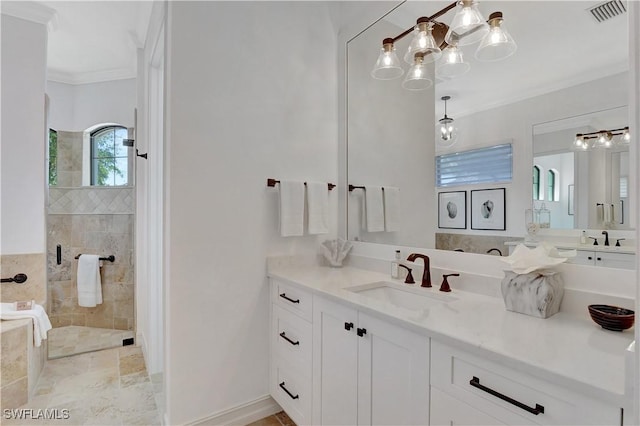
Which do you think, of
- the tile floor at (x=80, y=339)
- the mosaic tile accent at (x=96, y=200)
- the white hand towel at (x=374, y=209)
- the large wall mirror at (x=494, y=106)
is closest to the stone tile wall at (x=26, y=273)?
the tile floor at (x=80, y=339)

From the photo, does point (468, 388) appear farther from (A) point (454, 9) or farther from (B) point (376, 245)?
(A) point (454, 9)

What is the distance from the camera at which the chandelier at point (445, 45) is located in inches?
58.2

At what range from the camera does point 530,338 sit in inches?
37.8

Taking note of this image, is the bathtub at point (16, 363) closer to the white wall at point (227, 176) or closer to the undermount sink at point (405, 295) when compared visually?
the white wall at point (227, 176)

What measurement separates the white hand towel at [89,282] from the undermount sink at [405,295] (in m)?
3.01

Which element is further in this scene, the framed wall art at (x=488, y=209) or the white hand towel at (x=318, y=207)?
A: the white hand towel at (x=318, y=207)

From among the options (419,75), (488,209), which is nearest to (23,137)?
(419,75)

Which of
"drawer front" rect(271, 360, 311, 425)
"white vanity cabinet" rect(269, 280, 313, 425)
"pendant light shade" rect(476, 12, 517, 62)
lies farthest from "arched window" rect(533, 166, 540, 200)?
"drawer front" rect(271, 360, 311, 425)

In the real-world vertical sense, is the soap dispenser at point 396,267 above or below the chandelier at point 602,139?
below

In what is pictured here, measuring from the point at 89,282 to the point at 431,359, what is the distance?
355 centimetres

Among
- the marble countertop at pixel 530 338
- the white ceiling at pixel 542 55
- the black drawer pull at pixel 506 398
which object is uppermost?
the white ceiling at pixel 542 55

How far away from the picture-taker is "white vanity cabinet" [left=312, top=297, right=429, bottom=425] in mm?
1104

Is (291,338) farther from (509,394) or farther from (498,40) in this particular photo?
(498,40)

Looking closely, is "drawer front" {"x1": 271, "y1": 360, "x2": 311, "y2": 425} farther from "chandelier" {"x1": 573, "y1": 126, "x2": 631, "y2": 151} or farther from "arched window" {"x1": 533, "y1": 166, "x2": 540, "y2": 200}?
"chandelier" {"x1": 573, "y1": 126, "x2": 631, "y2": 151}
